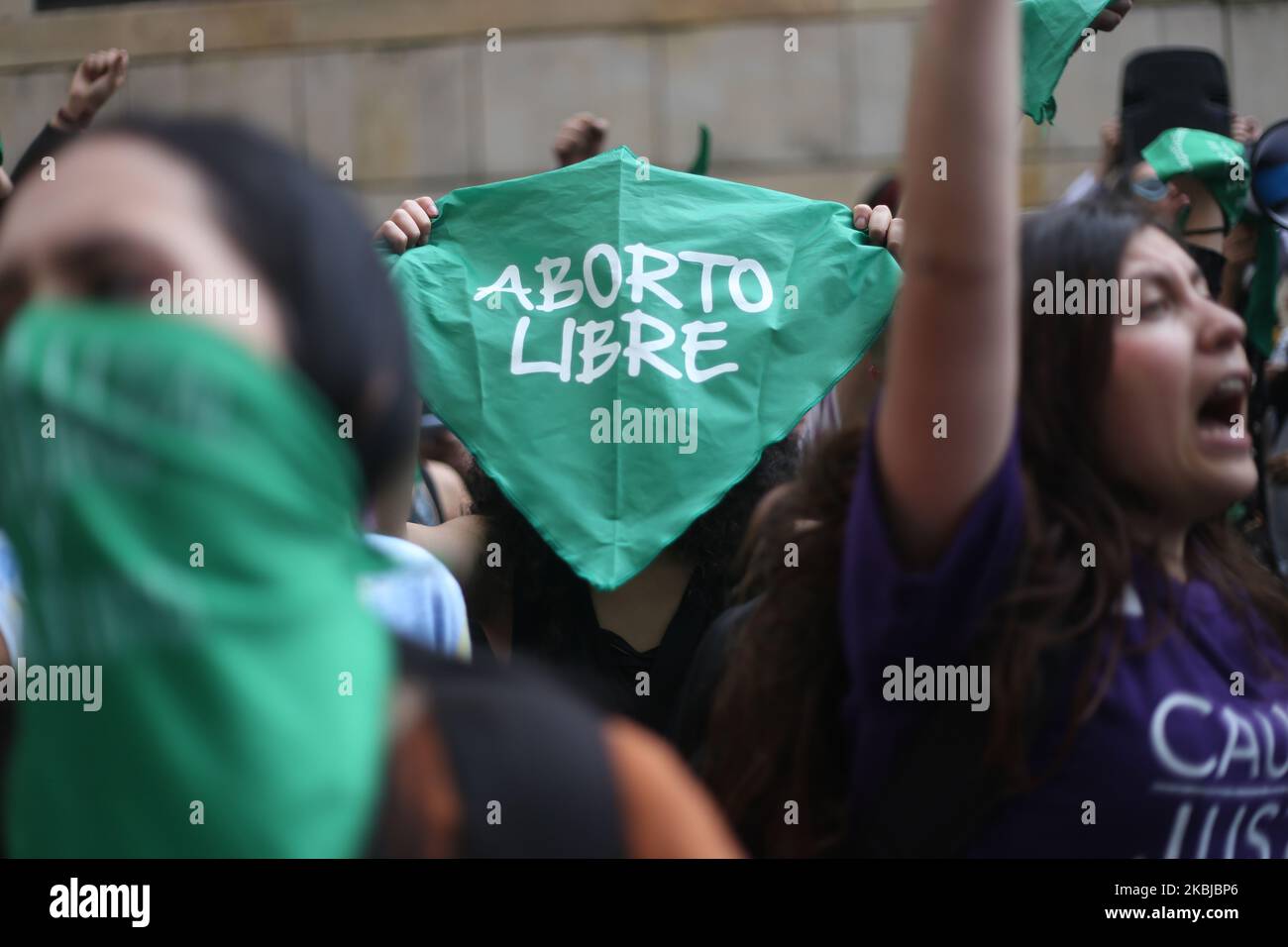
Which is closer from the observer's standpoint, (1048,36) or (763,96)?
(1048,36)

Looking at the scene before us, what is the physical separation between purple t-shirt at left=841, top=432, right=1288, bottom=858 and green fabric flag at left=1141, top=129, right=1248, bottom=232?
2280mm

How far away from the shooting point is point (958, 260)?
1360 mm

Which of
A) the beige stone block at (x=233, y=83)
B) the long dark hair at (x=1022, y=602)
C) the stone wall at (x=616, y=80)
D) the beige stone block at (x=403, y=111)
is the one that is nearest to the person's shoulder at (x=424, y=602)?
the long dark hair at (x=1022, y=602)

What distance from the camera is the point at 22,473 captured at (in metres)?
0.90

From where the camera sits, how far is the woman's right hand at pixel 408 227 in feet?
10.2

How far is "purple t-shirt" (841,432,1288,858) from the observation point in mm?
1499

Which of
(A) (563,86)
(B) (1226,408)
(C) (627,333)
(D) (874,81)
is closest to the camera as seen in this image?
(B) (1226,408)

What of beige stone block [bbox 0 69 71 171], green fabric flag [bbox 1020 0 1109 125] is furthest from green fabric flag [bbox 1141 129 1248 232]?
beige stone block [bbox 0 69 71 171]

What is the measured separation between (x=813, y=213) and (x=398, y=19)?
21.8ft

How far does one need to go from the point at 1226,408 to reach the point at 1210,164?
78.3 inches

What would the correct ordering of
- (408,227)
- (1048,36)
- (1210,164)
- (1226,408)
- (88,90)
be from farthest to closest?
(88,90) → (1210,164) → (1048,36) → (408,227) → (1226,408)

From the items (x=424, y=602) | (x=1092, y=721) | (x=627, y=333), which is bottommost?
(x=1092, y=721)

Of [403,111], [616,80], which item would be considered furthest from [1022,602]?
[403,111]

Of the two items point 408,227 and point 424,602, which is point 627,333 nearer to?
point 408,227
